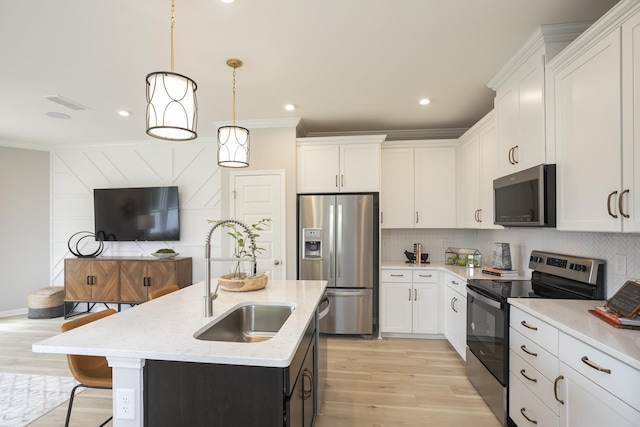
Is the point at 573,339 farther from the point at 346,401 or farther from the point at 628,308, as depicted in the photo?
the point at 346,401

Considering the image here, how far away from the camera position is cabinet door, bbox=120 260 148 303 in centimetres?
423

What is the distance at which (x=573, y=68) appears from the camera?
1785 mm

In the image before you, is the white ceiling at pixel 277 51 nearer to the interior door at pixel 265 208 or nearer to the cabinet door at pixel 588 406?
the interior door at pixel 265 208

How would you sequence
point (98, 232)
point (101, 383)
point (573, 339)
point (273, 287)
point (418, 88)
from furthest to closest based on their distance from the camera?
1. point (98, 232)
2. point (418, 88)
3. point (273, 287)
4. point (101, 383)
5. point (573, 339)

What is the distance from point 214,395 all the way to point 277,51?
7.28 feet

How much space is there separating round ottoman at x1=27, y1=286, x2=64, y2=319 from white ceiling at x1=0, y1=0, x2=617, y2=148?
2.58 m

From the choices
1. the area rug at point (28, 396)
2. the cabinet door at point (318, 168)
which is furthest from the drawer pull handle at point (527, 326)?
the area rug at point (28, 396)

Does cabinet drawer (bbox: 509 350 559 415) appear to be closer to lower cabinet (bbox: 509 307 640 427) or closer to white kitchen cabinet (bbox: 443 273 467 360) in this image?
lower cabinet (bbox: 509 307 640 427)

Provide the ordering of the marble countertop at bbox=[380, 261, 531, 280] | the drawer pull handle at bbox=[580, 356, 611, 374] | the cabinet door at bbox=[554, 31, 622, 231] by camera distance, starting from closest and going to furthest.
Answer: the drawer pull handle at bbox=[580, 356, 611, 374] < the cabinet door at bbox=[554, 31, 622, 231] < the marble countertop at bbox=[380, 261, 531, 280]

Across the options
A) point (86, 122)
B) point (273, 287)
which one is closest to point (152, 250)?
point (86, 122)

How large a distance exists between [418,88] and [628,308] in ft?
7.53

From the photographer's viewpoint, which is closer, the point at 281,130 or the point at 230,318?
the point at 230,318

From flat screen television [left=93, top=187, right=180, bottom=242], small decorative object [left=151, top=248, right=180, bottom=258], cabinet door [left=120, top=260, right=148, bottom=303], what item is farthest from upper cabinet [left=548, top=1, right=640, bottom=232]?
cabinet door [left=120, top=260, right=148, bottom=303]

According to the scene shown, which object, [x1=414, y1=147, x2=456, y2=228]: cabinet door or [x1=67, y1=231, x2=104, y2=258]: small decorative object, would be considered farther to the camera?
[x1=67, y1=231, x2=104, y2=258]: small decorative object
